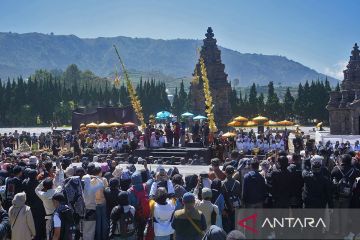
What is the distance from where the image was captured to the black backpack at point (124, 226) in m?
9.12

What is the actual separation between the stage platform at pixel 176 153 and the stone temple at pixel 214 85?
116ft

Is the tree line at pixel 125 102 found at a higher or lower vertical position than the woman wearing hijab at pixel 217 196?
higher

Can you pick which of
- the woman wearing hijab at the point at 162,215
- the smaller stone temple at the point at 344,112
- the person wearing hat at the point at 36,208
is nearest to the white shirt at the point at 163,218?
the woman wearing hijab at the point at 162,215

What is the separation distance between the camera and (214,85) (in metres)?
66.5

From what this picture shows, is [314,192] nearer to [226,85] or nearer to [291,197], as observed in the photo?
[291,197]

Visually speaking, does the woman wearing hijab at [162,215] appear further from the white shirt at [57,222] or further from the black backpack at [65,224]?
the white shirt at [57,222]

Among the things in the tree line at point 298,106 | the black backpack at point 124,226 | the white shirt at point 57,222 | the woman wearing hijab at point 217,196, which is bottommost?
the black backpack at point 124,226

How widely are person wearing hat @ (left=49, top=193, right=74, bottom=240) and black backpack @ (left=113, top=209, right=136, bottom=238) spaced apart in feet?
2.82

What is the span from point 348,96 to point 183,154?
33430 millimetres

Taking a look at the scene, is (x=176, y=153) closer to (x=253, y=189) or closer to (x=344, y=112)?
(x=253, y=189)

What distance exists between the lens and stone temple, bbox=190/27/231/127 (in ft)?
216

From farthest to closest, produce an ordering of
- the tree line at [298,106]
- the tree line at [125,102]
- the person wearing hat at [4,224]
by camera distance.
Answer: the tree line at [125,102] < the tree line at [298,106] < the person wearing hat at [4,224]

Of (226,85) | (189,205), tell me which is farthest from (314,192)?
(226,85)

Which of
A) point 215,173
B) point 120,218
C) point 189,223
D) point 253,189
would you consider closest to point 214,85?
point 215,173
